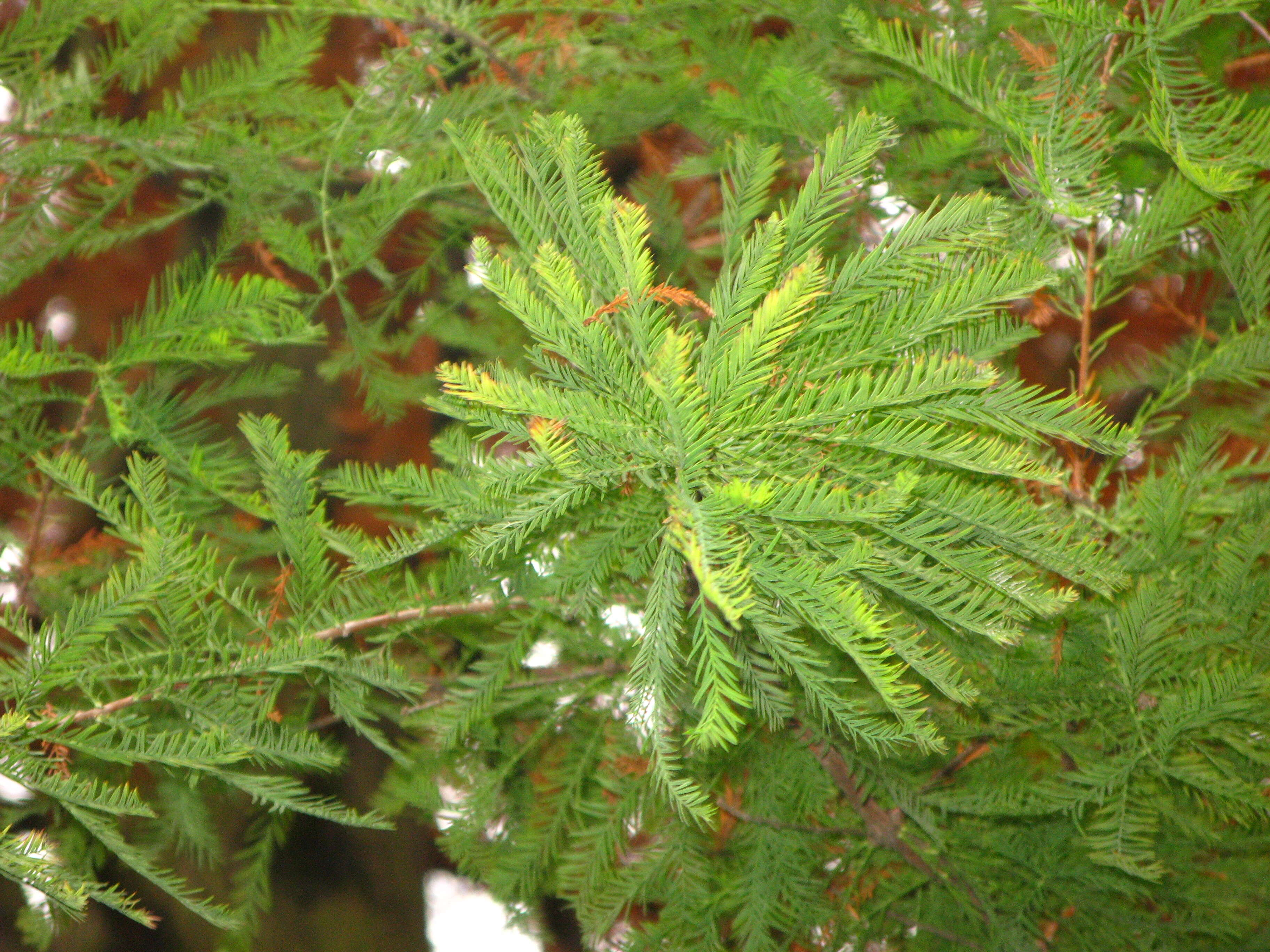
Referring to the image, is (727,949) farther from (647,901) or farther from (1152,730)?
(1152,730)

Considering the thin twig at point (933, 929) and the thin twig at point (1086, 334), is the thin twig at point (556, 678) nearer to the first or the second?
the thin twig at point (933, 929)

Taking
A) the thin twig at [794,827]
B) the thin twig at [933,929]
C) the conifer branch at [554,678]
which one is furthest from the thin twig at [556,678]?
the thin twig at [933,929]

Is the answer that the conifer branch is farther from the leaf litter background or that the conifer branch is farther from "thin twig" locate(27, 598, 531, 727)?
the leaf litter background

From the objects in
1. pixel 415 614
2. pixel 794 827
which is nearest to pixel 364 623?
pixel 415 614

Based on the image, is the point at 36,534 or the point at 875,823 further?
the point at 36,534

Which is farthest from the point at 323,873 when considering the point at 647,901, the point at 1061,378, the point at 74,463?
the point at 1061,378

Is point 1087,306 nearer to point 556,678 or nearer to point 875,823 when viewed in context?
point 875,823

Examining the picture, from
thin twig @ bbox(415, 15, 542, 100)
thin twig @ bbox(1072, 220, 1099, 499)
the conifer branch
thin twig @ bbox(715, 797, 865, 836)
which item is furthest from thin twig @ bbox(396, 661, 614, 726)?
thin twig @ bbox(415, 15, 542, 100)
